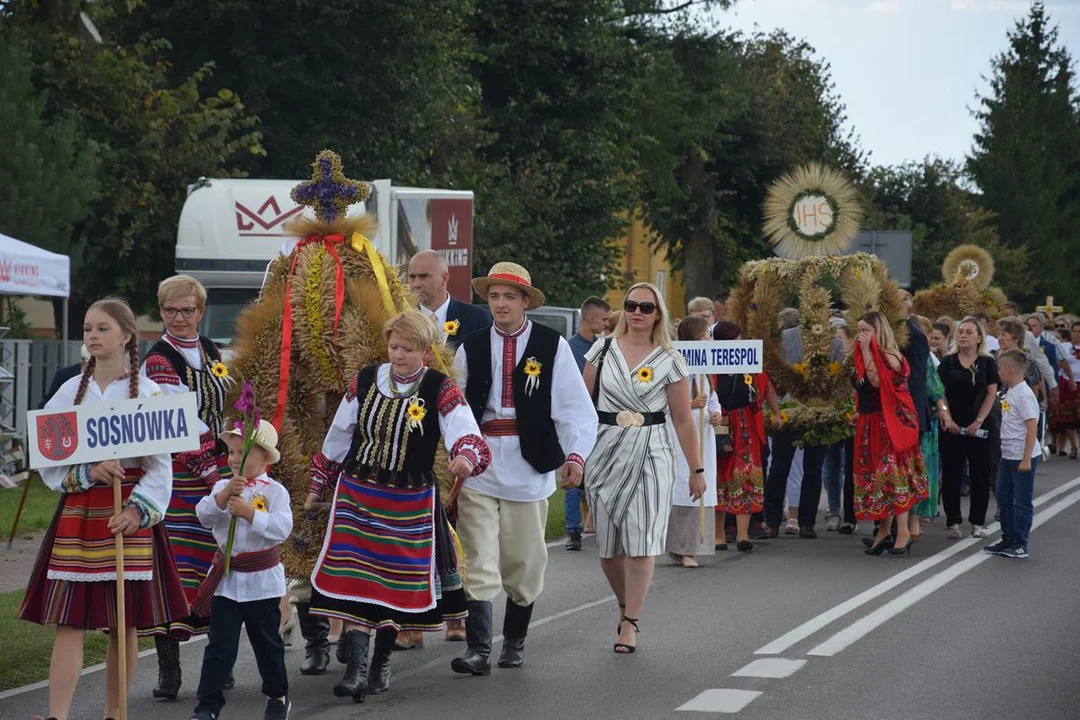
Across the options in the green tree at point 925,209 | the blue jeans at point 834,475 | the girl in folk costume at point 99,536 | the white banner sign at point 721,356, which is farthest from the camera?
the green tree at point 925,209

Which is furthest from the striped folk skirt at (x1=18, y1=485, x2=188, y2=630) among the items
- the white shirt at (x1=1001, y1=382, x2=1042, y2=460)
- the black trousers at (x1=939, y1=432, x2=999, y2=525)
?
the black trousers at (x1=939, y1=432, x2=999, y2=525)

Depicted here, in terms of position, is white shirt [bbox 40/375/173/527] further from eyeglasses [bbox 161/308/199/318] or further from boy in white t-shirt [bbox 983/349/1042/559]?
boy in white t-shirt [bbox 983/349/1042/559]

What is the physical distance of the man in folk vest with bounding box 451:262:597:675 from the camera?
27.3 feet

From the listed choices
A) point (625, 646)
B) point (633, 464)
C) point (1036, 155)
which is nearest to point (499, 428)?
point (633, 464)

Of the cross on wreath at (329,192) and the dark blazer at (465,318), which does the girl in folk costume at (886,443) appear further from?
the cross on wreath at (329,192)

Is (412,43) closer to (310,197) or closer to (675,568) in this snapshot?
(675,568)

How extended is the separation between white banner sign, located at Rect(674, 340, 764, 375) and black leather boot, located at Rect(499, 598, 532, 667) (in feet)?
14.8

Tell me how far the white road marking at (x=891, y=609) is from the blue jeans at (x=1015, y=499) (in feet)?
0.86

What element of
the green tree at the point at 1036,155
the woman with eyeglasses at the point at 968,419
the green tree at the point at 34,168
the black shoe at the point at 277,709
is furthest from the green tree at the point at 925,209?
the black shoe at the point at 277,709

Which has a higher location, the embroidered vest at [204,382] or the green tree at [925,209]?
the green tree at [925,209]

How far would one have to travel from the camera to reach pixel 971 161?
257ft

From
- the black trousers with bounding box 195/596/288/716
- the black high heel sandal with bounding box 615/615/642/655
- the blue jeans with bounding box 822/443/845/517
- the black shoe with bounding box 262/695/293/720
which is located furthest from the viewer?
the blue jeans with bounding box 822/443/845/517

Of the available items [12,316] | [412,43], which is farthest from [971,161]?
[12,316]

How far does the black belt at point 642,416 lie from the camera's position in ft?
30.1
